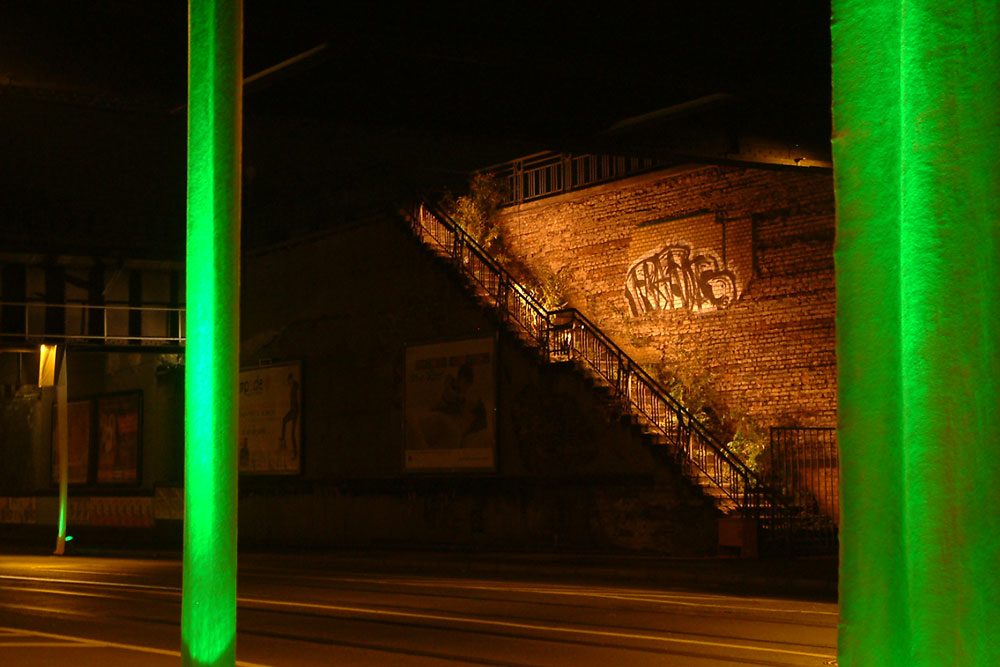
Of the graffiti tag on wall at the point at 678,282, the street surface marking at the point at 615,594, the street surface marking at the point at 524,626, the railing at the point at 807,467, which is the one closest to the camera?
the street surface marking at the point at 524,626

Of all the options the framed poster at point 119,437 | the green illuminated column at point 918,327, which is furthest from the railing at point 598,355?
Answer: the green illuminated column at point 918,327

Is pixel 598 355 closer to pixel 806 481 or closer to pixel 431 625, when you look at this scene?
pixel 806 481

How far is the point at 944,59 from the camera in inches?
137

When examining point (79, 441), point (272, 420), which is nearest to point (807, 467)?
point (272, 420)

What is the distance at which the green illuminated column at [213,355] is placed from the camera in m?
5.34

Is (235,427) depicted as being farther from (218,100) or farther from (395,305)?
(395,305)

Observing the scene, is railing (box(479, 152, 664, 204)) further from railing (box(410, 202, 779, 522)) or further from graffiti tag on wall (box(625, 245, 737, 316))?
graffiti tag on wall (box(625, 245, 737, 316))

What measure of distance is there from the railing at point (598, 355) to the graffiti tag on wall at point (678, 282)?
129 cm

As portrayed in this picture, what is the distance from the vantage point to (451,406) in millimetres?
31297

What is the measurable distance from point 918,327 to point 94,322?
44526mm

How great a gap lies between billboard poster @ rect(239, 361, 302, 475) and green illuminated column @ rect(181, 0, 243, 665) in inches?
1215

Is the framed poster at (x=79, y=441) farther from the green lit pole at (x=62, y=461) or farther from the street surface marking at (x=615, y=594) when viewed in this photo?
the street surface marking at (x=615, y=594)

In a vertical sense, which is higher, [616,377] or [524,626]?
[616,377]

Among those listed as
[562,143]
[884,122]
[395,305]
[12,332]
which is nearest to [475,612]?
[562,143]
